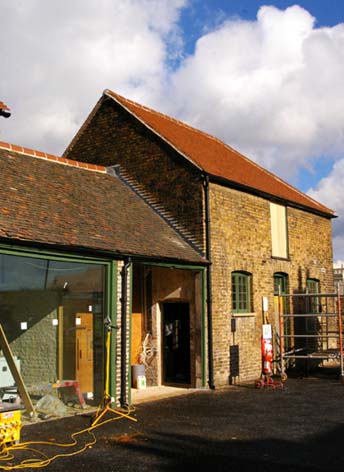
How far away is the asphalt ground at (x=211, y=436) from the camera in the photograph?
24.7 ft

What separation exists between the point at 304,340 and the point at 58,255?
1108cm

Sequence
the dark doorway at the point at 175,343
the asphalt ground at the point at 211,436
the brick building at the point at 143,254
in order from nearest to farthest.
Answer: the asphalt ground at the point at 211,436 < the brick building at the point at 143,254 < the dark doorway at the point at 175,343

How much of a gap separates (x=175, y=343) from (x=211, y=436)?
23.1 feet

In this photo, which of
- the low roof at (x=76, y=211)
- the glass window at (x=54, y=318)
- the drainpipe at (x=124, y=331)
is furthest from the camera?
the drainpipe at (x=124, y=331)

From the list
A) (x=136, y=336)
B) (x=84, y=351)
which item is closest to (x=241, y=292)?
(x=136, y=336)

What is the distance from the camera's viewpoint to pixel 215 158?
60.6ft

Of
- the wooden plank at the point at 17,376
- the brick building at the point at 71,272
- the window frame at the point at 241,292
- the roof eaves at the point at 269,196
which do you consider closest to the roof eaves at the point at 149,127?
the roof eaves at the point at 269,196

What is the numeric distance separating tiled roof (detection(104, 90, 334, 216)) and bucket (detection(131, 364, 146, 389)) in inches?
217

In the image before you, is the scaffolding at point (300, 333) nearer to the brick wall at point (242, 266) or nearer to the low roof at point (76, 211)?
the brick wall at point (242, 266)

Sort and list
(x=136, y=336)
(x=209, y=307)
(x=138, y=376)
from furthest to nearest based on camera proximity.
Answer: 1. (x=136, y=336)
2. (x=138, y=376)
3. (x=209, y=307)

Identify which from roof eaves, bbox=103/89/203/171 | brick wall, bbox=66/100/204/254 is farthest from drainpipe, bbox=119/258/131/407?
roof eaves, bbox=103/89/203/171

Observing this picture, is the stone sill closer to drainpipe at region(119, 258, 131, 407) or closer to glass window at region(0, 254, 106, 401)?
drainpipe at region(119, 258, 131, 407)

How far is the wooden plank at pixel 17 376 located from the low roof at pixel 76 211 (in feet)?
6.52

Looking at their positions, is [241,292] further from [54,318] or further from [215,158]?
[54,318]
